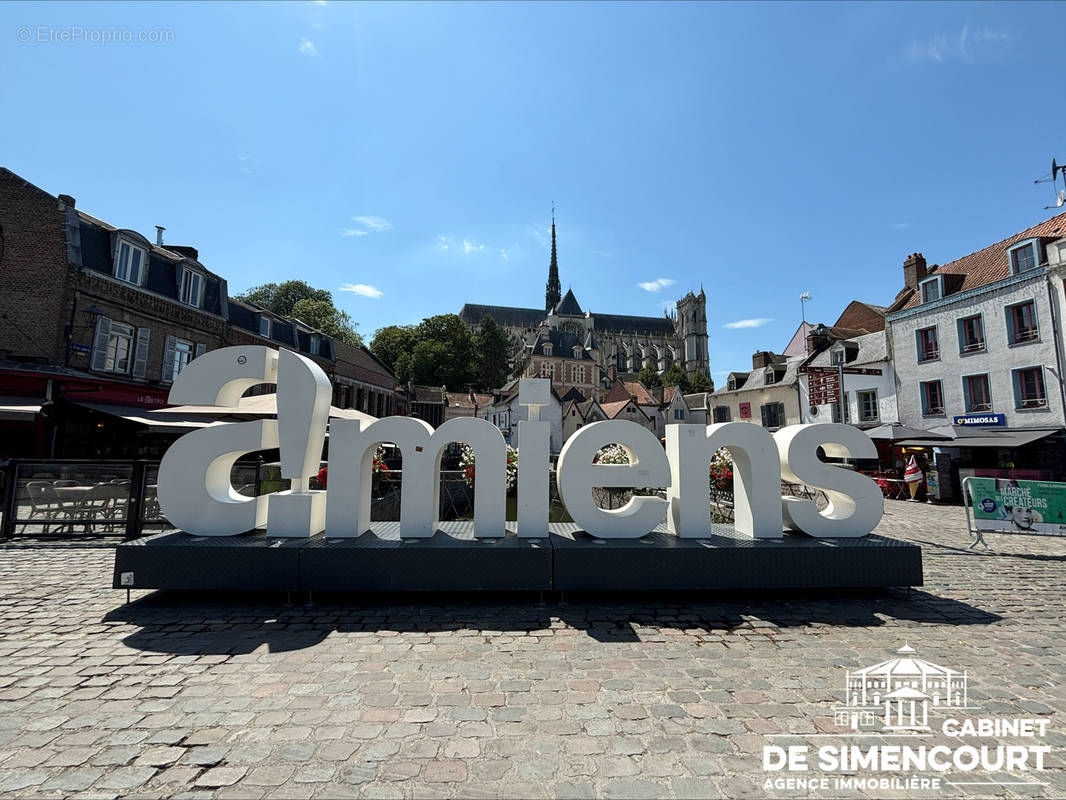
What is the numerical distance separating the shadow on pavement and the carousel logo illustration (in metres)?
1.13

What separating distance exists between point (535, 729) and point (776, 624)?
10.8ft

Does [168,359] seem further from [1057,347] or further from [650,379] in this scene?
[650,379]

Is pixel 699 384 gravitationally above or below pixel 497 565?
above

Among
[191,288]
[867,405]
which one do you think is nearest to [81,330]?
[191,288]

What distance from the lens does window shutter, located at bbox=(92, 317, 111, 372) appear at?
622 inches

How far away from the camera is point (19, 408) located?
1265 centimetres

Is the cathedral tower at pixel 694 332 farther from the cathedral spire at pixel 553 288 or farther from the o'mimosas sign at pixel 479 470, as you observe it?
the o'mimosas sign at pixel 479 470

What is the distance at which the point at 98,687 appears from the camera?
3.64 meters

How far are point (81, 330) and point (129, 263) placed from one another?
3458mm

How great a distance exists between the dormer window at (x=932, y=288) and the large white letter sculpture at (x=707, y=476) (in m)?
20.4

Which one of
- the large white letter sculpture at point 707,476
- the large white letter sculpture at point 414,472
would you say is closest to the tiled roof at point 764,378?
the large white letter sculpture at point 707,476

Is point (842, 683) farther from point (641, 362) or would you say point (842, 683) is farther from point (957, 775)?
point (641, 362)

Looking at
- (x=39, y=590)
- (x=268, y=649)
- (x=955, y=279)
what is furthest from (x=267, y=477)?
(x=955, y=279)

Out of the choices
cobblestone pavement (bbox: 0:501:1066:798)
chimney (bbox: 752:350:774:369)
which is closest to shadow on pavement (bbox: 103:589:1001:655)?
cobblestone pavement (bbox: 0:501:1066:798)
